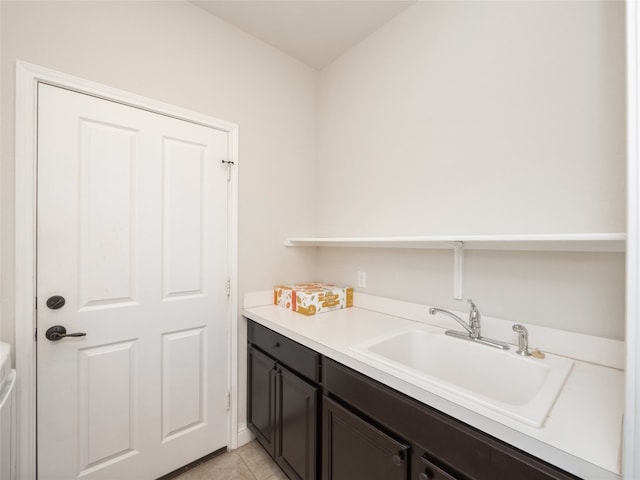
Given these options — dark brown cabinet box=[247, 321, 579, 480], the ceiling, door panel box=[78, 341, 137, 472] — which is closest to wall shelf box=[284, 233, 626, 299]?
dark brown cabinet box=[247, 321, 579, 480]

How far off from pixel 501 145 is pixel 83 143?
198 cm

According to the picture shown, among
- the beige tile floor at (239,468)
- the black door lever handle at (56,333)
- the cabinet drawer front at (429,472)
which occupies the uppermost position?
the black door lever handle at (56,333)

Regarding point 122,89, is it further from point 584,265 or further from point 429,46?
point 584,265

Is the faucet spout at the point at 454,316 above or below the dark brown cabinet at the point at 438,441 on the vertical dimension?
above

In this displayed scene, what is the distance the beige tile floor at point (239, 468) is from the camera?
1612 mm

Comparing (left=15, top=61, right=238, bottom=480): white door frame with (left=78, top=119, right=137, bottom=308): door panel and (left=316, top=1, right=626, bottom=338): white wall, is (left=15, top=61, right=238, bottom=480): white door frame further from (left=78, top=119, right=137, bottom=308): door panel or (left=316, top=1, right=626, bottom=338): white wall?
(left=316, top=1, right=626, bottom=338): white wall

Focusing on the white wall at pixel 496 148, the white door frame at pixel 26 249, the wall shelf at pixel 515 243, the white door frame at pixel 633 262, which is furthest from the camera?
the white door frame at pixel 26 249

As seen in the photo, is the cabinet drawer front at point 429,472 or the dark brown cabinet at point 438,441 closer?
the dark brown cabinet at point 438,441

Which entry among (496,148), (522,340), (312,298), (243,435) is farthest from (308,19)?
(243,435)

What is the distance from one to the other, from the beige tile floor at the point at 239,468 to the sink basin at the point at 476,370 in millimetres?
1034

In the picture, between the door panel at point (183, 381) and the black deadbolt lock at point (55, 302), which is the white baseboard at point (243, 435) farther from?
the black deadbolt lock at point (55, 302)

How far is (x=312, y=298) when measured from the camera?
5.85ft

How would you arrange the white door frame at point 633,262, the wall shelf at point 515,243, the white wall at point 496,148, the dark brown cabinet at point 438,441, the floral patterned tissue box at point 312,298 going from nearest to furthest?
the white door frame at point 633,262 → the dark brown cabinet at point 438,441 → the wall shelf at point 515,243 → the white wall at point 496,148 → the floral patterned tissue box at point 312,298

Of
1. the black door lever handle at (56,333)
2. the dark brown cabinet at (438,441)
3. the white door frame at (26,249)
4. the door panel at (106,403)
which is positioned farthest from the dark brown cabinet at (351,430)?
the white door frame at (26,249)
